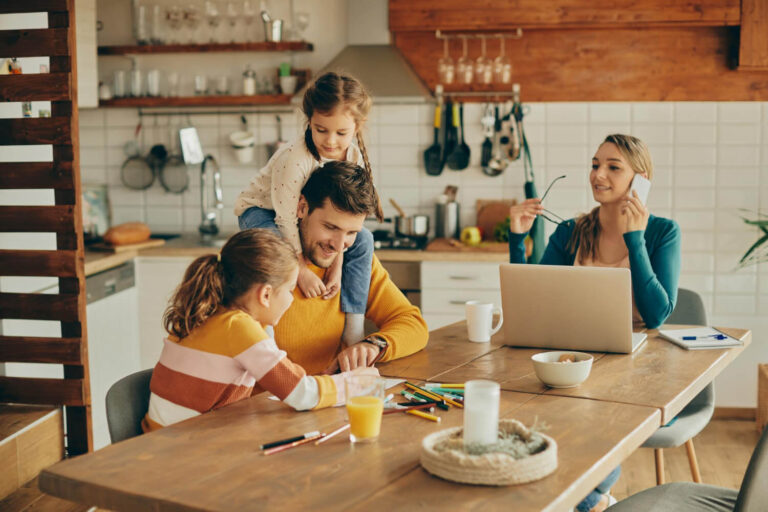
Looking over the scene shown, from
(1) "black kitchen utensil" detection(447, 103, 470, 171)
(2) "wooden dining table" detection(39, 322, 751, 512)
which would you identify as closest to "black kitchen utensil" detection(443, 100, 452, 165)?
(1) "black kitchen utensil" detection(447, 103, 470, 171)

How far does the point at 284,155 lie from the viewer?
2521mm

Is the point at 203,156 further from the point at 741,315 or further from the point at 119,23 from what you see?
the point at 741,315

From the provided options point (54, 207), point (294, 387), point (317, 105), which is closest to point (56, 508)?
point (54, 207)

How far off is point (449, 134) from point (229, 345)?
2.98 m

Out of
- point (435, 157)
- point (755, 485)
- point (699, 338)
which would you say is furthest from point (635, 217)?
point (435, 157)

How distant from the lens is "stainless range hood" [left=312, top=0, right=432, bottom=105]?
434 centimetres

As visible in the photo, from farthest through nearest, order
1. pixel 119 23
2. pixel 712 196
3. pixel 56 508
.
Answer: pixel 119 23 → pixel 712 196 → pixel 56 508

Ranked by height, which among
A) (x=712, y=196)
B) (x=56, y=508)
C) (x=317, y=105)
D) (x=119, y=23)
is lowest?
(x=56, y=508)

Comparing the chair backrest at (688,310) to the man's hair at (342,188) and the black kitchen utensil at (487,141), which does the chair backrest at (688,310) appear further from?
the black kitchen utensil at (487,141)

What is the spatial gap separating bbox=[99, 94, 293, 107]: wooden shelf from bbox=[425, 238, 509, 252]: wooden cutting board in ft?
3.59

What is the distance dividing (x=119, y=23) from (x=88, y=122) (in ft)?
1.89

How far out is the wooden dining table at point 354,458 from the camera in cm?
132

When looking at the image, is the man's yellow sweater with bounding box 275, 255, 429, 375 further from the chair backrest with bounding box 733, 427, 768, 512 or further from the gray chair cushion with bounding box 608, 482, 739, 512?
the chair backrest with bounding box 733, 427, 768, 512

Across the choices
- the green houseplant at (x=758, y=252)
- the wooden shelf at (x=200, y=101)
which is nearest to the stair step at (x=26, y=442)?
the wooden shelf at (x=200, y=101)
